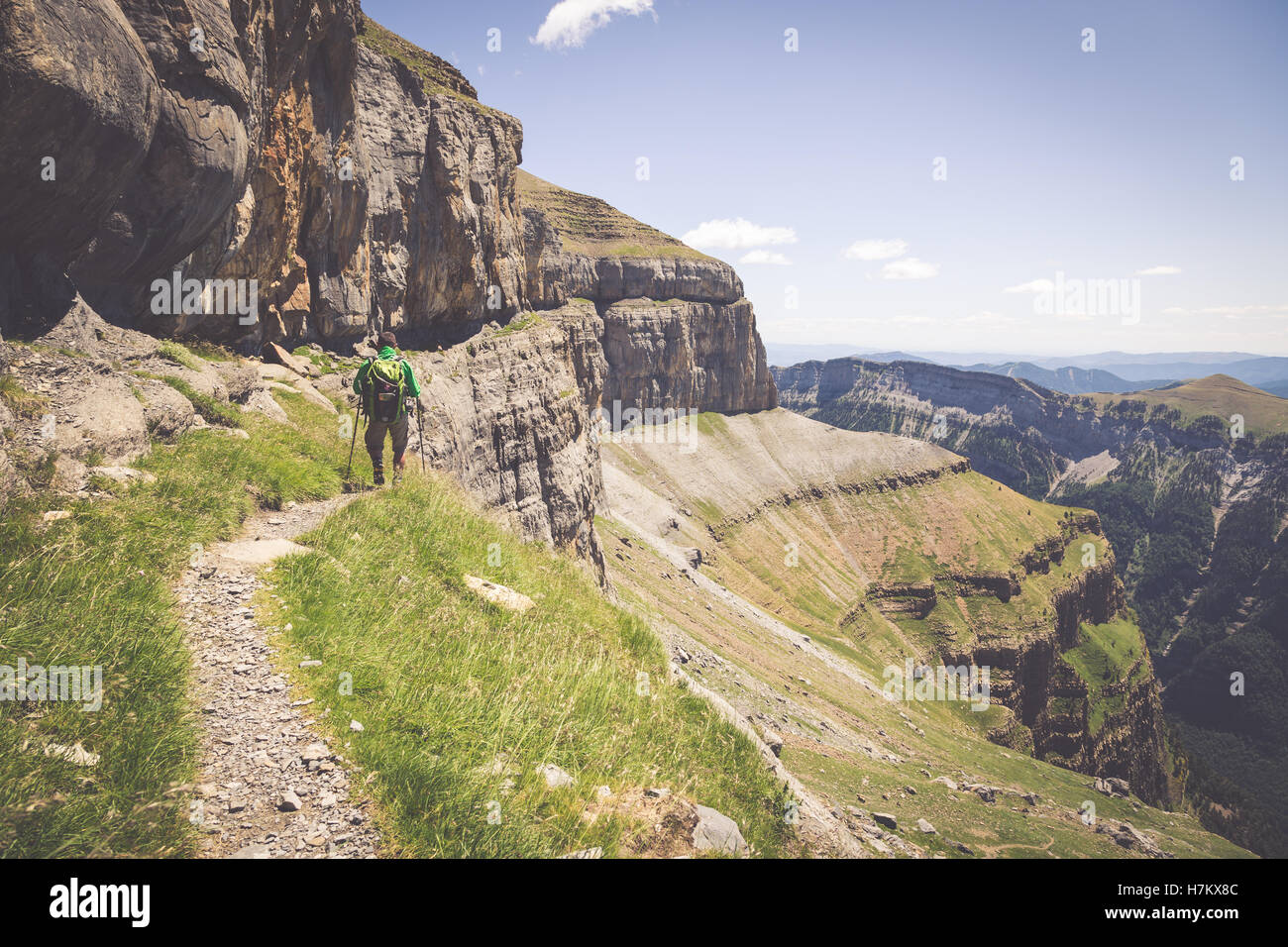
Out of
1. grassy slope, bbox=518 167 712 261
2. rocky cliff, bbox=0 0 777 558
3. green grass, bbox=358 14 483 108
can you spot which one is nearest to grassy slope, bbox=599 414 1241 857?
rocky cliff, bbox=0 0 777 558

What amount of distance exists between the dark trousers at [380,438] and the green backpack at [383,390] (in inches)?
8.3

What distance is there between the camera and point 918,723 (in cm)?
6850

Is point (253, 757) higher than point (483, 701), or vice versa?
point (253, 757)

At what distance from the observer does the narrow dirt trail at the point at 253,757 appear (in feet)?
14.1

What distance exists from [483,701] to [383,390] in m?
10.2

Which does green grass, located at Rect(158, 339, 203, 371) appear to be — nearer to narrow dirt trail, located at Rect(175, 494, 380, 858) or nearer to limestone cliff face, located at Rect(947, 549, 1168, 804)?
narrow dirt trail, located at Rect(175, 494, 380, 858)

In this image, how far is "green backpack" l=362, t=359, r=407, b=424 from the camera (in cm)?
1413

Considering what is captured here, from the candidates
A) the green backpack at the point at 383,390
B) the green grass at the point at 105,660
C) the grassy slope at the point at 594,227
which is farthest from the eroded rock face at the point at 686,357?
the green grass at the point at 105,660

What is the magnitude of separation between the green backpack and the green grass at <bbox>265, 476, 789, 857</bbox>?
409 cm

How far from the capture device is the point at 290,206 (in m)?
24.8
